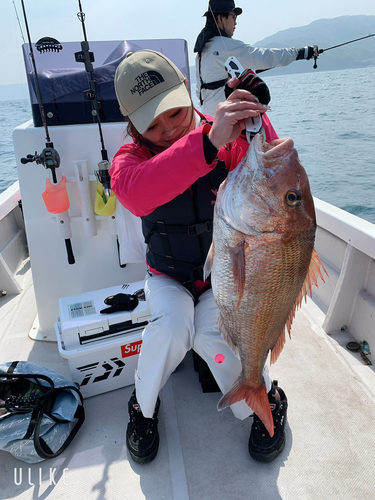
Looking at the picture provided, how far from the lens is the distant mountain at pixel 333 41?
89525mm

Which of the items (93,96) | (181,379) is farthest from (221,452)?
(93,96)

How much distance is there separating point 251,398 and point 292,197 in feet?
3.31

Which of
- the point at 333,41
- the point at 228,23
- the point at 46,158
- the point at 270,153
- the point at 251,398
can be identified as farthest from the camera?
the point at 333,41

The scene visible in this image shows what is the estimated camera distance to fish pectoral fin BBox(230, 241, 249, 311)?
144 centimetres

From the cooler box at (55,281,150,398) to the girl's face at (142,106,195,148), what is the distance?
1159 millimetres

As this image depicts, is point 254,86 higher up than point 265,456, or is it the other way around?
point 254,86

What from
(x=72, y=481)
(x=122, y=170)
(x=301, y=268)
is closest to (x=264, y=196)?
(x=301, y=268)

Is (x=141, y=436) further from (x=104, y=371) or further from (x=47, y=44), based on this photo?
(x=47, y=44)

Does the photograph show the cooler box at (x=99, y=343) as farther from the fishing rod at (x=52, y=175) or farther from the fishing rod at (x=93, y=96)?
the fishing rod at (x=93, y=96)

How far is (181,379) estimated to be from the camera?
8.59 ft

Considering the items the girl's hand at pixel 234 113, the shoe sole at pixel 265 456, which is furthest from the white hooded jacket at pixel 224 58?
the shoe sole at pixel 265 456

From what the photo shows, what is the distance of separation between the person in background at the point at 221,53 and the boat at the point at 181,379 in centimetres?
176

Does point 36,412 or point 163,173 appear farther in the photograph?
point 36,412


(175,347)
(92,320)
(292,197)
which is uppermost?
(292,197)
